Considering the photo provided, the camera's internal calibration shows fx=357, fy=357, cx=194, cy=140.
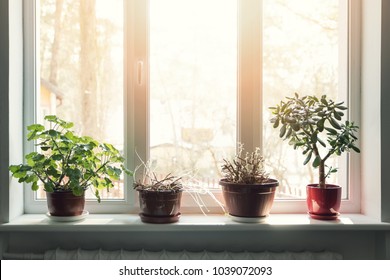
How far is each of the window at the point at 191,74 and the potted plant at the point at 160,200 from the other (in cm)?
19

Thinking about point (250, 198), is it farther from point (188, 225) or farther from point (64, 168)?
point (64, 168)

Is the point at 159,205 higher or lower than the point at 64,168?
lower

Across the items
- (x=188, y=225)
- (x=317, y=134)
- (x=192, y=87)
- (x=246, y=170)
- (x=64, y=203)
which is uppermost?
(x=192, y=87)

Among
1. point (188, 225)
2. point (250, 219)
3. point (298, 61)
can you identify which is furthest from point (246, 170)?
point (298, 61)

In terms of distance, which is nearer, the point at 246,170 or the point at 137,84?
the point at 246,170

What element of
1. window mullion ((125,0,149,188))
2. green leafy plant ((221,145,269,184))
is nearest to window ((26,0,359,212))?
window mullion ((125,0,149,188))

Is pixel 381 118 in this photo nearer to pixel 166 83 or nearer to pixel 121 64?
pixel 166 83

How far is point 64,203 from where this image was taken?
1644mm

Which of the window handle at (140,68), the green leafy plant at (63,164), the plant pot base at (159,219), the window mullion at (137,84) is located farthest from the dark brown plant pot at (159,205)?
the window handle at (140,68)

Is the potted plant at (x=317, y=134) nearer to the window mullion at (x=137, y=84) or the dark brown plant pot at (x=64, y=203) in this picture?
the window mullion at (x=137, y=84)

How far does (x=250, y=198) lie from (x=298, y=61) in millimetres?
812

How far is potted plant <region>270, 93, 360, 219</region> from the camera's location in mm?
1651

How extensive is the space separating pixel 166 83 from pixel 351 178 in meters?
1.11

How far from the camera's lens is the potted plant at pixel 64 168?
5.23 feet
